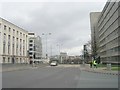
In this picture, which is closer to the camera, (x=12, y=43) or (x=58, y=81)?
(x=58, y=81)

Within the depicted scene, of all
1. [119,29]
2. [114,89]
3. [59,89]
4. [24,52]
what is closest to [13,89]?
[59,89]

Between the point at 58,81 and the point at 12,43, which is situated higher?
the point at 12,43

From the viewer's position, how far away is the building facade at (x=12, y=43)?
9050 centimetres

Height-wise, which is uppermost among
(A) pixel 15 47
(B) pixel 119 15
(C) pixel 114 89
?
(B) pixel 119 15

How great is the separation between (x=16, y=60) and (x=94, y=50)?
32154 millimetres

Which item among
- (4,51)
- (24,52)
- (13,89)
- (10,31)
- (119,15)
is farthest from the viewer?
(24,52)

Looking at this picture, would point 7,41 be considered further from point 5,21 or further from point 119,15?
point 119,15

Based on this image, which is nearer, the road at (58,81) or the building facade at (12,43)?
the road at (58,81)

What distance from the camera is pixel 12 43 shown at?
10244 cm

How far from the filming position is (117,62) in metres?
73.8

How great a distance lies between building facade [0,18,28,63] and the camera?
9050cm

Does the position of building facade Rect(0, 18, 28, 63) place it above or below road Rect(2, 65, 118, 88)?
above

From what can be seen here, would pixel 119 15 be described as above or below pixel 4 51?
above

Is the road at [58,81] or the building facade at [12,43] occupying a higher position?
the building facade at [12,43]
